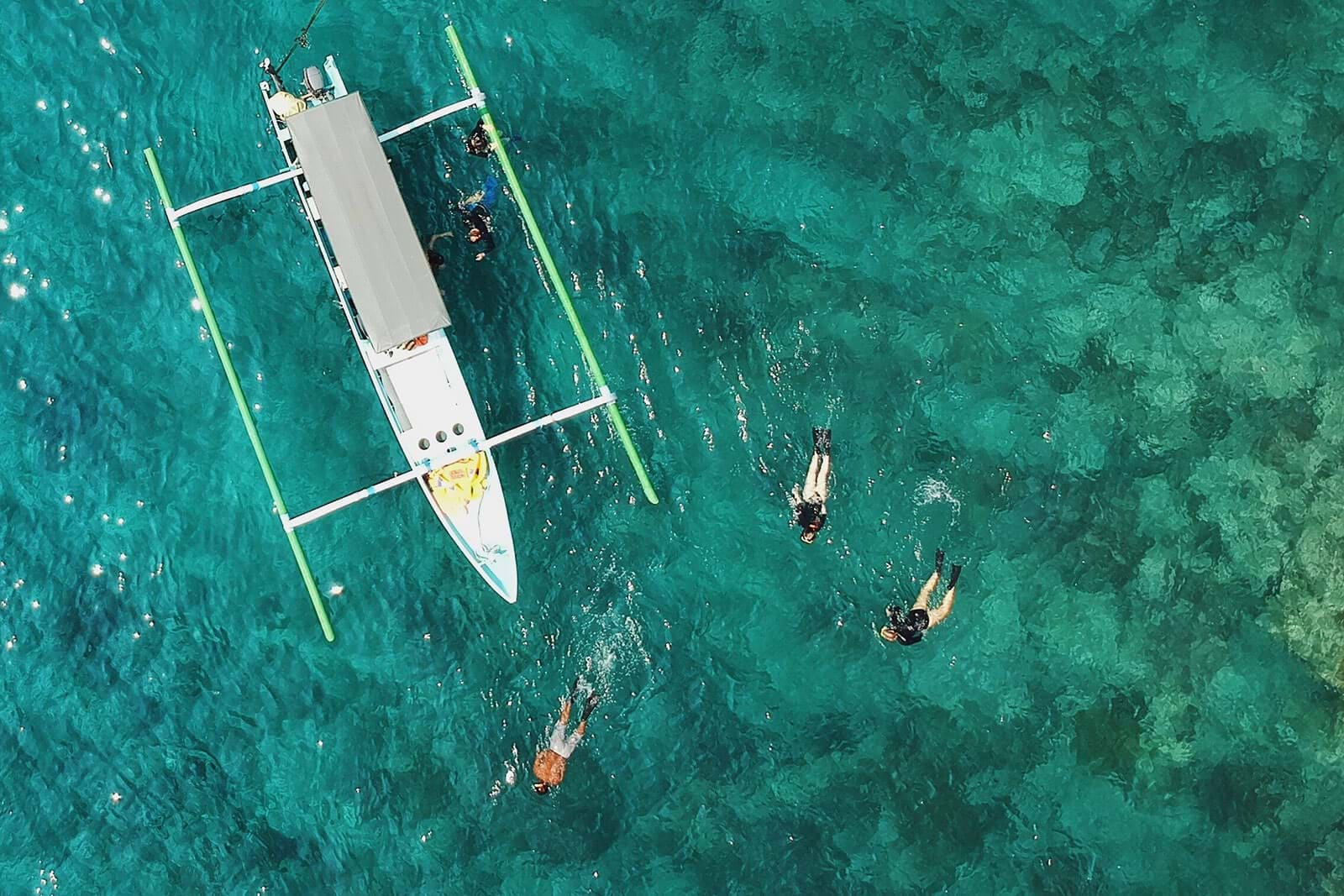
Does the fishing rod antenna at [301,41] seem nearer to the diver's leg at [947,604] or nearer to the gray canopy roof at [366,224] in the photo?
the gray canopy roof at [366,224]

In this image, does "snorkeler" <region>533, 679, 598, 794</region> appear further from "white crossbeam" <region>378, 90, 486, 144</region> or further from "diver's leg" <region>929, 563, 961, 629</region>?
"white crossbeam" <region>378, 90, 486, 144</region>

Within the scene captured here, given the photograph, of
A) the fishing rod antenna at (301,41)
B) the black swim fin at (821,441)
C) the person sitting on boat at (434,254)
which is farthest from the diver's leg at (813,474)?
the fishing rod antenna at (301,41)

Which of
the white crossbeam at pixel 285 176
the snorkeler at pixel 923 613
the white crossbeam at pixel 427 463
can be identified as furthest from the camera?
the snorkeler at pixel 923 613

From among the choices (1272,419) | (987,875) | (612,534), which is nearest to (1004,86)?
(1272,419)

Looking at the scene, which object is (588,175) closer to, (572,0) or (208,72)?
(572,0)

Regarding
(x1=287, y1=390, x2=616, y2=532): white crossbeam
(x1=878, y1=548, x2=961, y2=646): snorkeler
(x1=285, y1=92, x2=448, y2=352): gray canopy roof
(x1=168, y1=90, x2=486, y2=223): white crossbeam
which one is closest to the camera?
(x1=285, y1=92, x2=448, y2=352): gray canopy roof

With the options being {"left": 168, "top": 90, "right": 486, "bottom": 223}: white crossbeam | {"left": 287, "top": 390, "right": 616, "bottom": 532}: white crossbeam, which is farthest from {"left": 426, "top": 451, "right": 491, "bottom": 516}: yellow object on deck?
{"left": 168, "top": 90, "right": 486, "bottom": 223}: white crossbeam
